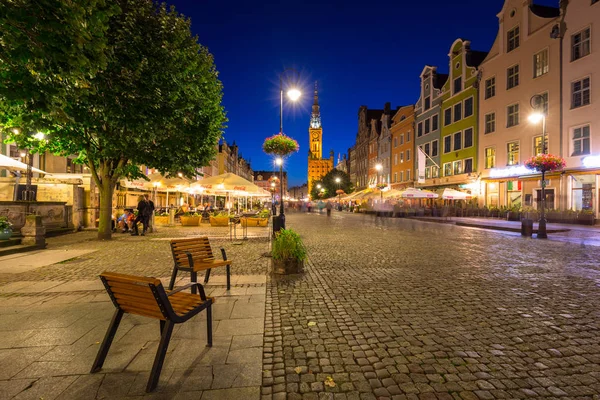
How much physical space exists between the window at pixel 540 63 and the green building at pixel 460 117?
22.5 feet

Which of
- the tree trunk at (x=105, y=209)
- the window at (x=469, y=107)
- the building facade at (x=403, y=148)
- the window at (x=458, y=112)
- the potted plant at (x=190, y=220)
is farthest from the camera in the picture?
the building facade at (x=403, y=148)

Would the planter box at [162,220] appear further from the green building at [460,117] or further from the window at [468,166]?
the window at [468,166]

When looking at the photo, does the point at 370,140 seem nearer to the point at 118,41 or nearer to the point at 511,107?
the point at 511,107

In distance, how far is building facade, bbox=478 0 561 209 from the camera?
25156 mm

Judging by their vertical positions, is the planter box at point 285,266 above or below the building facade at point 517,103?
below

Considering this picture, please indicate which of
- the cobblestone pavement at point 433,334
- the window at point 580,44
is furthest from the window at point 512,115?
the cobblestone pavement at point 433,334

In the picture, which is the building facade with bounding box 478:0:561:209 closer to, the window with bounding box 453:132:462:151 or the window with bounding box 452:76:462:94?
the window with bounding box 453:132:462:151

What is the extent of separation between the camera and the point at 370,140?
6750cm

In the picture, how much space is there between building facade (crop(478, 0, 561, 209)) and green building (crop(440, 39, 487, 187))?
4.18 ft

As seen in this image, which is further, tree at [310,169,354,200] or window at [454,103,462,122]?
tree at [310,169,354,200]

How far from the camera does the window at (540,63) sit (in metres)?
25.8

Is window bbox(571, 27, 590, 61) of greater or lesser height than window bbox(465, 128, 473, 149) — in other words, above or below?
above

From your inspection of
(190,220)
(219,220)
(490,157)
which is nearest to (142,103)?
(219,220)

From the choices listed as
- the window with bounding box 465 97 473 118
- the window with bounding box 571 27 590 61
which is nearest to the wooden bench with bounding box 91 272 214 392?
the window with bounding box 571 27 590 61
